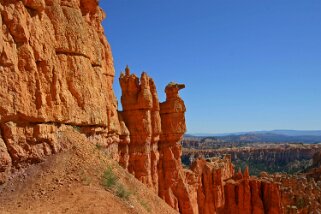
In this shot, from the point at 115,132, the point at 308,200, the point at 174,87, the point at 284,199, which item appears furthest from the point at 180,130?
the point at 308,200

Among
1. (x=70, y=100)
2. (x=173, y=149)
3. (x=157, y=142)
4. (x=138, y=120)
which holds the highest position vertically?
(x=70, y=100)

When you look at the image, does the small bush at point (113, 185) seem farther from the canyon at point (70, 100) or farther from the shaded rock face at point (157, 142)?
the shaded rock face at point (157, 142)

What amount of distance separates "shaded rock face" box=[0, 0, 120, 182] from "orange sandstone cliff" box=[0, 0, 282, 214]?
1.6 inches

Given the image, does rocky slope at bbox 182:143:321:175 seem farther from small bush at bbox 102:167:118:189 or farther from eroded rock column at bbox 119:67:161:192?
small bush at bbox 102:167:118:189

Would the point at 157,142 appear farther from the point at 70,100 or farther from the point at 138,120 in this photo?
the point at 70,100

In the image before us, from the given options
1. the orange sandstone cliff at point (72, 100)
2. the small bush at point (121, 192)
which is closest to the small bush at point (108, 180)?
the small bush at point (121, 192)

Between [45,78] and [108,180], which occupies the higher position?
[45,78]

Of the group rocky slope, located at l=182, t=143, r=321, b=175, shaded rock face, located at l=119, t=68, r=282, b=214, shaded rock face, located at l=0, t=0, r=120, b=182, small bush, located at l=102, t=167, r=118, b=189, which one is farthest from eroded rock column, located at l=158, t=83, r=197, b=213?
rocky slope, located at l=182, t=143, r=321, b=175

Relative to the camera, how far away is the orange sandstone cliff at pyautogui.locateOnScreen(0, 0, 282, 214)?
15562 mm

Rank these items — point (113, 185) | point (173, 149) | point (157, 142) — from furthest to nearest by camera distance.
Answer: point (173, 149), point (157, 142), point (113, 185)

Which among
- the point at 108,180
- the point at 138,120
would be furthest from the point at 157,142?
the point at 108,180

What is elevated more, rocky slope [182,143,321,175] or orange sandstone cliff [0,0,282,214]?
orange sandstone cliff [0,0,282,214]

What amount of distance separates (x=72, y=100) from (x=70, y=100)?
0.18 m

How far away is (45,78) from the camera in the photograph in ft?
56.7
